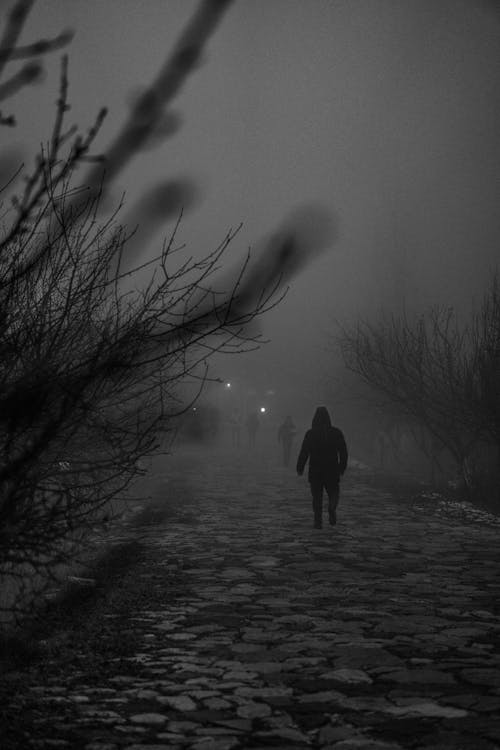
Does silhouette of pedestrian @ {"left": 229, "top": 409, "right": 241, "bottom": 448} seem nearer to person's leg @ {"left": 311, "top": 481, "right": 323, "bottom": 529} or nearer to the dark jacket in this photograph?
the dark jacket

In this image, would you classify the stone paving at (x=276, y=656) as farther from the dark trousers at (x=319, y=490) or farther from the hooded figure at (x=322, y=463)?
the hooded figure at (x=322, y=463)

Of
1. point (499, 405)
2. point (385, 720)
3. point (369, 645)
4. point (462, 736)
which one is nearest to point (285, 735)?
point (385, 720)

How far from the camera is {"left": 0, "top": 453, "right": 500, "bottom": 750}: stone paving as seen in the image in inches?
163

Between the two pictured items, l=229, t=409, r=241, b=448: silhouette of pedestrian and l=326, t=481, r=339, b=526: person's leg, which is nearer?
l=326, t=481, r=339, b=526: person's leg

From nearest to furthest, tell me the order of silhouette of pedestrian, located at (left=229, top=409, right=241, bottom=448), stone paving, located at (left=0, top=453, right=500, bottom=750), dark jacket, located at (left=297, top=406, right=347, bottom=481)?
stone paving, located at (left=0, top=453, right=500, bottom=750) → dark jacket, located at (left=297, top=406, right=347, bottom=481) → silhouette of pedestrian, located at (left=229, top=409, right=241, bottom=448)

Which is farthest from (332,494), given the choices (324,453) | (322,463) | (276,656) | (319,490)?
(276,656)

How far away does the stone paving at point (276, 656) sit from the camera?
4145 millimetres

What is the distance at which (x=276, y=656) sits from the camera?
18.6 feet

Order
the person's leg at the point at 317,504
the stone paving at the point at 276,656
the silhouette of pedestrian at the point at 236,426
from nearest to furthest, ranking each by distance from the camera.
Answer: the stone paving at the point at 276,656 → the person's leg at the point at 317,504 → the silhouette of pedestrian at the point at 236,426

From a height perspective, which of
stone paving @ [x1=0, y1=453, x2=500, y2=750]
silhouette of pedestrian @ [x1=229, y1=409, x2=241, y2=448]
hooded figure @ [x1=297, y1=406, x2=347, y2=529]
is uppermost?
silhouette of pedestrian @ [x1=229, y1=409, x2=241, y2=448]

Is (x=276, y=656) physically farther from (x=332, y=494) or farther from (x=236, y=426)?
(x=236, y=426)

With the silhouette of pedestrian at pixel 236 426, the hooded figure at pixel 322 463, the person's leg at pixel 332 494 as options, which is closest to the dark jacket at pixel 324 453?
the hooded figure at pixel 322 463

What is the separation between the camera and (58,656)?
5574 mm

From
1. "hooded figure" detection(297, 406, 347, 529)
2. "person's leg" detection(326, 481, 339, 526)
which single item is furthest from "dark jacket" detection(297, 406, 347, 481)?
"person's leg" detection(326, 481, 339, 526)
